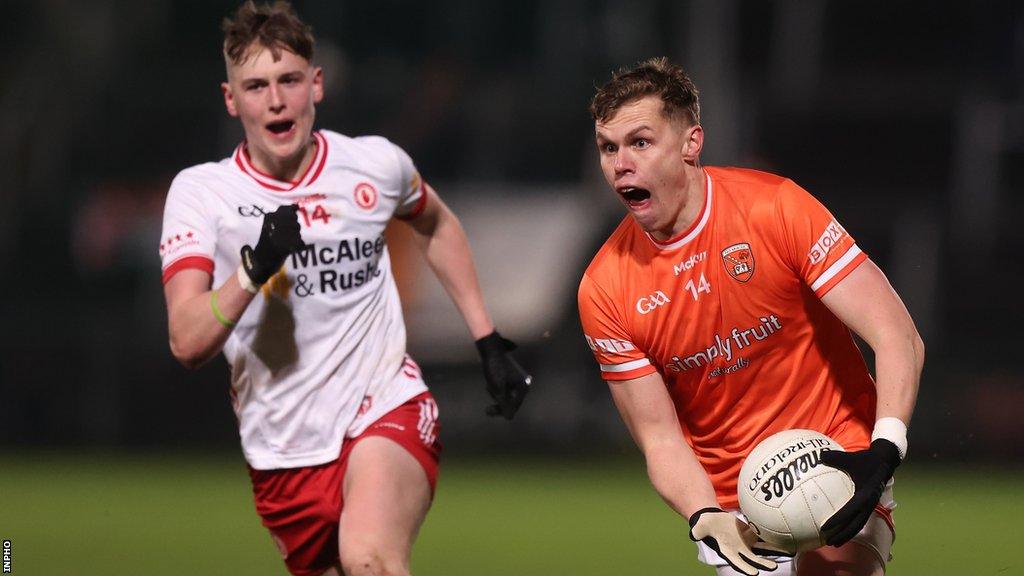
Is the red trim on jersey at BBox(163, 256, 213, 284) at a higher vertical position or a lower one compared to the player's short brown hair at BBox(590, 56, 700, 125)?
lower

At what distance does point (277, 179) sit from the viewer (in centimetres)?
532

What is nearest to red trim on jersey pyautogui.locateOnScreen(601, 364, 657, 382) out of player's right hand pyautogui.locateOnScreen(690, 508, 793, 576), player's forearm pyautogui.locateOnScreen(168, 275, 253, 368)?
player's right hand pyautogui.locateOnScreen(690, 508, 793, 576)

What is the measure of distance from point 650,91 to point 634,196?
35cm

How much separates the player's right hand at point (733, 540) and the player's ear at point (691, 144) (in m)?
1.15

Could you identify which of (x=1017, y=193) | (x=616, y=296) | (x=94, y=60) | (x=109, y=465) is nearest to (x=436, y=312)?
(x=109, y=465)

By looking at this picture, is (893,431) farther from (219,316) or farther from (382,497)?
(219,316)

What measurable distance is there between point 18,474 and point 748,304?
7.83 metres

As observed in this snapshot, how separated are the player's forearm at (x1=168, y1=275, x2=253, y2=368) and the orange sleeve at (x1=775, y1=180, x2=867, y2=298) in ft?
5.89

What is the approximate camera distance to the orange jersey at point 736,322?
4.65 m

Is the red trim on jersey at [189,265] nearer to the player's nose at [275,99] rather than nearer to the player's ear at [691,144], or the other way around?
the player's nose at [275,99]

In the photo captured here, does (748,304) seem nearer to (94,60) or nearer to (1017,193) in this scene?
(1017,193)

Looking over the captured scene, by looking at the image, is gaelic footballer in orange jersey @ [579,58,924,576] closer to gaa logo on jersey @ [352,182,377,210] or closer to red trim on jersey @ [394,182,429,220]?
gaa logo on jersey @ [352,182,377,210]

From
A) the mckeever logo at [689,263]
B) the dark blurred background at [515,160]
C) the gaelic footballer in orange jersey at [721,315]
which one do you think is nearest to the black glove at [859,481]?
the gaelic footballer in orange jersey at [721,315]

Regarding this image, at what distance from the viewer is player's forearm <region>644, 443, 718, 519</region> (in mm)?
4621
